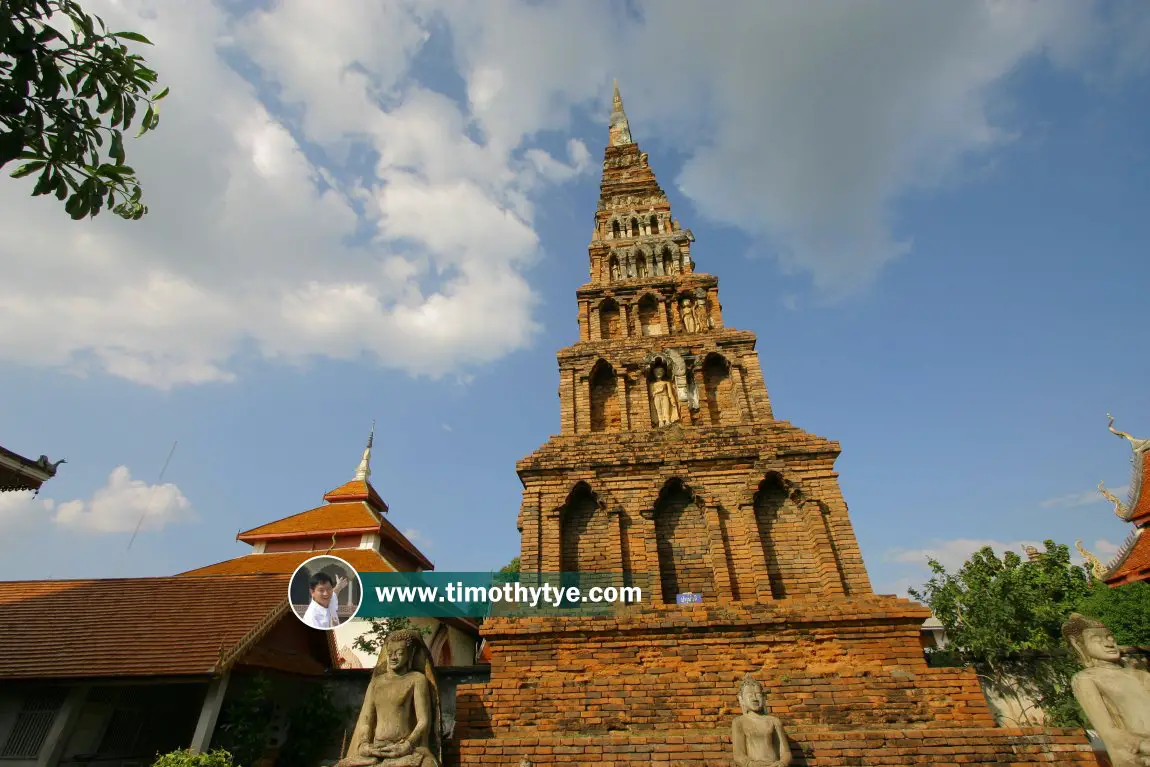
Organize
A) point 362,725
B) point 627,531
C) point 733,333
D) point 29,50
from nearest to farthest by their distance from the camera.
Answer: point 29,50 < point 362,725 < point 627,531 < point 733,333

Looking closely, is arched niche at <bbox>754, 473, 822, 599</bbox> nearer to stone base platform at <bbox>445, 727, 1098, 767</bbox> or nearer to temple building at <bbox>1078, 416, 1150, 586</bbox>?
stone base platform at <bbox>445, 727, 1098, 767</bbox>

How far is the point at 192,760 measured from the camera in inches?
336

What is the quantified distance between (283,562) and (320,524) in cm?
199

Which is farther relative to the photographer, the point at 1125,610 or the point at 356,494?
the point at 356,494

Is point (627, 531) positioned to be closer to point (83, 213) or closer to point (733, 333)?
point (733, 333)

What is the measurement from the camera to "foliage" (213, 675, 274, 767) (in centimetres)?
1002

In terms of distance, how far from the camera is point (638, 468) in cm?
1042

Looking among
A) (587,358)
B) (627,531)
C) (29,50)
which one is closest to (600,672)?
(627,531)

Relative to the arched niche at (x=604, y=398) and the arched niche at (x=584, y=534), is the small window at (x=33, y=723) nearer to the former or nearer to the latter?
the arched niche at (x=584, y=534)

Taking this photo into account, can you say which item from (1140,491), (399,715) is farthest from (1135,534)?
(399,715)

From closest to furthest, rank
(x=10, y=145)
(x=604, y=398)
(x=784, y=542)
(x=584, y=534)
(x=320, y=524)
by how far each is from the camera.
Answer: (x=10, y=145)
(x=784, y=542)
(x=584, y=534)
(x=604, y=398)
(x=320, y=524)

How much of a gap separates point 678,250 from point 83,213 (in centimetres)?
1263

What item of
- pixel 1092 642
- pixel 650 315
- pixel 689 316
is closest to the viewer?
pixel 1092 642

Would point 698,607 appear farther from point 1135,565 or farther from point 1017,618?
point 1135,565
